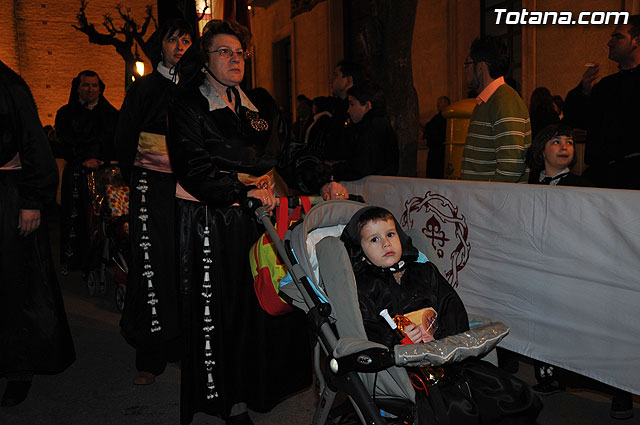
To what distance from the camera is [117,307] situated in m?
6.55

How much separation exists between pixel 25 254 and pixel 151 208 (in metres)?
0.91

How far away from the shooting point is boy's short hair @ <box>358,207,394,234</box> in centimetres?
309

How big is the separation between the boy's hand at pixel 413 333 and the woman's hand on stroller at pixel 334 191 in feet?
3.01

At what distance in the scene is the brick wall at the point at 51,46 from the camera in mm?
27500

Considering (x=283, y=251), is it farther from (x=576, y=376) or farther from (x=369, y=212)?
(x=576, y=376)

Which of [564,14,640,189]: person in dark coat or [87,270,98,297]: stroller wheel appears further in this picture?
[87,270,98,297]: stroller wheel

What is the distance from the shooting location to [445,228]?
4.38 meters

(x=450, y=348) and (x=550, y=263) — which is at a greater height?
(x=550, y=263)

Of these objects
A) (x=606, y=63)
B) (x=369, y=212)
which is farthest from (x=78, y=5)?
(x=369, y=212)

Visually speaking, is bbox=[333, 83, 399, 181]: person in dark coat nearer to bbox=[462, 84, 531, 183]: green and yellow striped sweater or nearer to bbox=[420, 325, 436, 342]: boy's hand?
bbox=[462, 84, 531, 183]: green and yellow striped sweater

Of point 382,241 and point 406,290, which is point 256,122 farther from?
point 406,290

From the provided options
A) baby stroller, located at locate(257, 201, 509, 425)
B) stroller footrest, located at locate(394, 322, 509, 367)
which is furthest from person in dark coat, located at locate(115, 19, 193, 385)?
stroller footrest, located at locate(394, 322, 509, 367)
